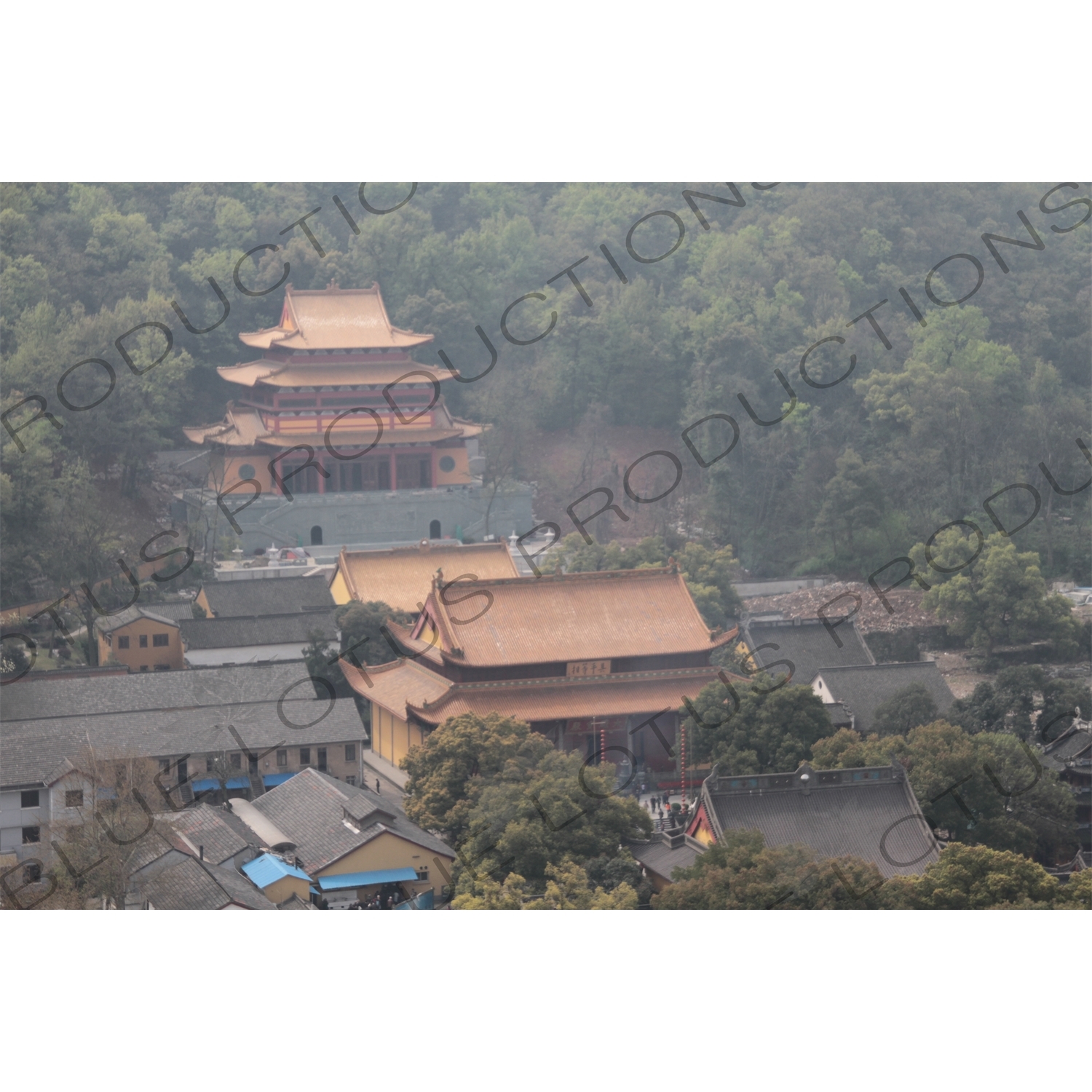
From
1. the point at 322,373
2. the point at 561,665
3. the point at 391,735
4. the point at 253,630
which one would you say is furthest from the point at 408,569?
the point at 322,373

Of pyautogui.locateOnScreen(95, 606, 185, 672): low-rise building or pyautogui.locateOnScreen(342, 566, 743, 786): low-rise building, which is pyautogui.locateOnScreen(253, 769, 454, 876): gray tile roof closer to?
pyautogui.locateOnScreen(342, 566, 743, 786): low-rise building

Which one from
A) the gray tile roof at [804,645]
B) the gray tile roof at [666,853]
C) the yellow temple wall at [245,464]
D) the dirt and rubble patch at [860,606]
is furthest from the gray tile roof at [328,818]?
the yellow temple wall at [245,464]

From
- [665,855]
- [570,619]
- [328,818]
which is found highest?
[570,619]

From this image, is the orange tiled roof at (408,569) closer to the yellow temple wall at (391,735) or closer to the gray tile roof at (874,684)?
the yellow temple wall at (391,735)

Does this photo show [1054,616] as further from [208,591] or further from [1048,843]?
[208,591]

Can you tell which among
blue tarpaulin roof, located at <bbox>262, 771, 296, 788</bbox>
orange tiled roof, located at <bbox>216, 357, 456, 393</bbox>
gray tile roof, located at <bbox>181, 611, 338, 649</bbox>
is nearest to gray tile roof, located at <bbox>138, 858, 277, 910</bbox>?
blue tarpaulin roof, located at <bbox>262, 771, 296, 788</bbox>

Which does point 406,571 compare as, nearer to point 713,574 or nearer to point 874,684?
point 713,574
